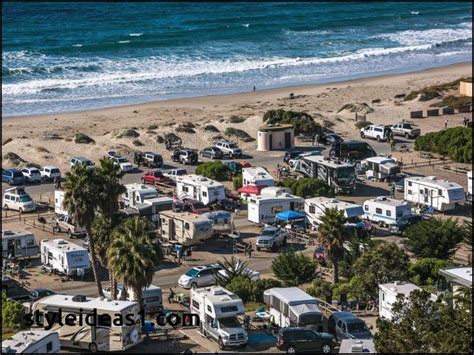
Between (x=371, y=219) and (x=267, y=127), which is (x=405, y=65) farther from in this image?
(x=371, y=219)

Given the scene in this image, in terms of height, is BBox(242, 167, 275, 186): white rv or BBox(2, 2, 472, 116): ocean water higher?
BBox(242, 167, 275, 186): white rv

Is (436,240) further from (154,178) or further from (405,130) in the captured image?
(405,130)

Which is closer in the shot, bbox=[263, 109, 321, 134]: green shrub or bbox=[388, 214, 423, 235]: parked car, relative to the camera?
bbox=[388, 214, 423, 235]: parked car

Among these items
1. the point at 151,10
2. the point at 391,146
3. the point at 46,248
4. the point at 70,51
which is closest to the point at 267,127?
the point at 391,146

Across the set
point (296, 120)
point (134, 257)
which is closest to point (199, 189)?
point (296, 120)

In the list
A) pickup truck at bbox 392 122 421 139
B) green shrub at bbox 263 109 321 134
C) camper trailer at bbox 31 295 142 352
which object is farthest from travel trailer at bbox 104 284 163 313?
pickup truck at bbox 392 122 421 139

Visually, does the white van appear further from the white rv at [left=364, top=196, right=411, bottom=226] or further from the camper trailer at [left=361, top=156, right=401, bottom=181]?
the camper trailer at [left=361, top=156, right=401, bottom=181]
